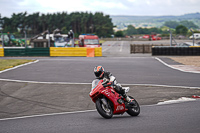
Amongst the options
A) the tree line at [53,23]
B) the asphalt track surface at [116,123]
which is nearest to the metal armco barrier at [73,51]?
the asphalt track surface at [116,123]

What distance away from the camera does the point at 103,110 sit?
25.3 feet

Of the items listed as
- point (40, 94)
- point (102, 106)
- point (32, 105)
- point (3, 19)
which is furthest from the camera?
point (3, 19)

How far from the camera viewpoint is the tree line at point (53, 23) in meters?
134

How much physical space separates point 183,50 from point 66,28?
379 feet

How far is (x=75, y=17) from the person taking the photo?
15150 cm

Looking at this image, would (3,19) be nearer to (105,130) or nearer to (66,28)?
(66,28)

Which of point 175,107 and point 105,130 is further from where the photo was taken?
point 175,107

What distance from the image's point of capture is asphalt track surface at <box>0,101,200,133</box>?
259 inches

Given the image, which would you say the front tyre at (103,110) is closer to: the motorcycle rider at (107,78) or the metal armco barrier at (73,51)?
the motorcycle rider at (107,78)

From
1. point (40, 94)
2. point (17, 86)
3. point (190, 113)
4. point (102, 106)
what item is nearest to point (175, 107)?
point (190, 113)

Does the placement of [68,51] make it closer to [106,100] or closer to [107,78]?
[107,78]

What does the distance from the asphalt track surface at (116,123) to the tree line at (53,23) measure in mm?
116576

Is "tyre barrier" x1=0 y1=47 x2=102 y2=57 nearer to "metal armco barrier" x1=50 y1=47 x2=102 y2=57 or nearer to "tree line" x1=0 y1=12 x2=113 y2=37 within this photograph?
"metal armco barrier" x1=50 y1=47 x2=102 y2=57

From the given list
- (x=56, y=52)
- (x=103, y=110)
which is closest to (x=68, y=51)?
(x=56, y=52)
